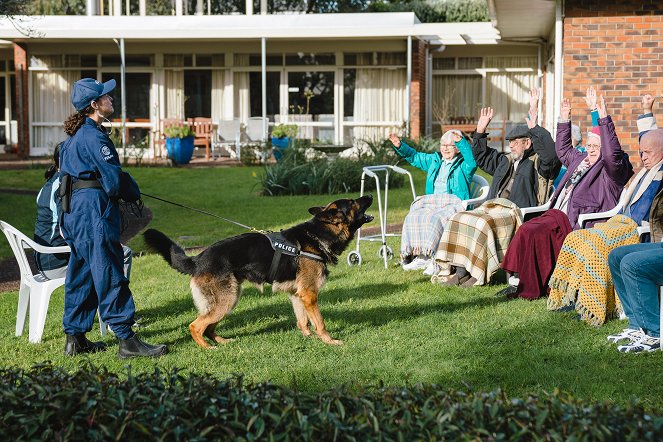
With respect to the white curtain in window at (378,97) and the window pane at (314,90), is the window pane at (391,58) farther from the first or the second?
the window pane at (314,90)

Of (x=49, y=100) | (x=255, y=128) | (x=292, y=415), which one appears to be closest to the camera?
(x=292, y=415)

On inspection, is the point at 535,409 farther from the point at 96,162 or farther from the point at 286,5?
the point at 286,5

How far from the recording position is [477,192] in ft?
33.2

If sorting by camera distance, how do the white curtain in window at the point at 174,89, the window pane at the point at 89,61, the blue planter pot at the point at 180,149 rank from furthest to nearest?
the window pane at the point at 89,61 → the white curtain in window at the point at 174,89 → the blue planter pot at the point at 180,149

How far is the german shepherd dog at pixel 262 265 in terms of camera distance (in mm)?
6293

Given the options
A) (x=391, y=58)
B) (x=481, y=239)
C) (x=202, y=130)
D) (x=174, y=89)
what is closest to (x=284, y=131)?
(x=202, y=130)

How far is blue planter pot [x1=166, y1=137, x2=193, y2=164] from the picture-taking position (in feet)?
72.5

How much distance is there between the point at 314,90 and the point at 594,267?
19.5 metres

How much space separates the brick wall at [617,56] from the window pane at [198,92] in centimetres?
1606

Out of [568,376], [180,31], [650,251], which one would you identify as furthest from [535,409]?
[180,31]

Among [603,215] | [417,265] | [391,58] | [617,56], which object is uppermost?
[391,58]

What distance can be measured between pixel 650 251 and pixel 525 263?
188 cm

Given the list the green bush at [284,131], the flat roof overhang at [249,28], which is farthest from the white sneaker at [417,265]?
the flat roof overhang at [249,28]

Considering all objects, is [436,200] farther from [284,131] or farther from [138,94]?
[138,94]
